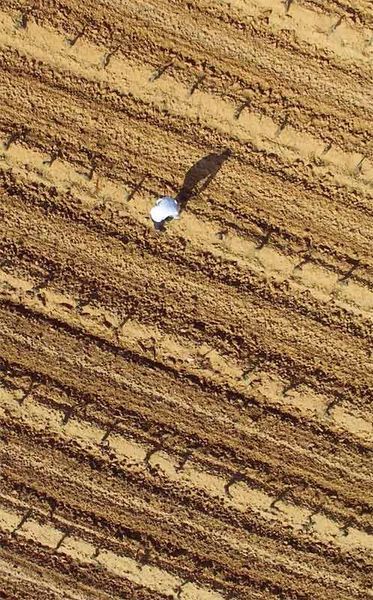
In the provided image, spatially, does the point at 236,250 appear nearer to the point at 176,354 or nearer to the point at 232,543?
the point at 176,354

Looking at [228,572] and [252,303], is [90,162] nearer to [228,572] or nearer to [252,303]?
[252,303]

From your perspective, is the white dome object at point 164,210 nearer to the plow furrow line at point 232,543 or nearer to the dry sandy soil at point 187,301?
the dry sandy soil at point 187,301

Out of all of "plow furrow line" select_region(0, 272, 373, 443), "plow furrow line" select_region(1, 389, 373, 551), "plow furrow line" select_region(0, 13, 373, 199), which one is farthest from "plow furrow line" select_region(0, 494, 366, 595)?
"plow furrow line" select_region(0, 13, 373, 199)

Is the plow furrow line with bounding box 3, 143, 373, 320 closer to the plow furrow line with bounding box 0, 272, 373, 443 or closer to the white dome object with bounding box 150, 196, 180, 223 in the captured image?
the white dome object with bounding box 150, 196, 180, 223

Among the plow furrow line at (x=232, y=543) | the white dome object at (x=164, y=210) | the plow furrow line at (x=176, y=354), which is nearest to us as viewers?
the white dome object at (x=164, y=210)

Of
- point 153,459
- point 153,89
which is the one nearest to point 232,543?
point 153,459

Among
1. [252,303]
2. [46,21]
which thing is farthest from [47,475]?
[46,21]

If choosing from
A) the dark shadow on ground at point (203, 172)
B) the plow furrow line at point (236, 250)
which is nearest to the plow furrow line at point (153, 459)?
the plow furrow line at point (236, 250)
